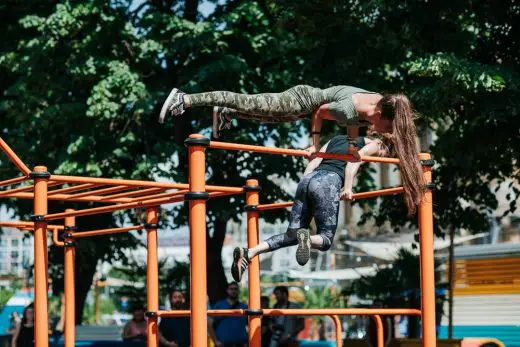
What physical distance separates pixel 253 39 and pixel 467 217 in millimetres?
4679

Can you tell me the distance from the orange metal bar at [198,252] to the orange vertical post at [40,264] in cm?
222

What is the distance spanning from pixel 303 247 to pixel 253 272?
155 centimetres

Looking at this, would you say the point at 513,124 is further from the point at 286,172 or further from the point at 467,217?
the point at 286,172

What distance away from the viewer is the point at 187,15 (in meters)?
18.9

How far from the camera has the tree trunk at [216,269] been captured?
19.4 metres

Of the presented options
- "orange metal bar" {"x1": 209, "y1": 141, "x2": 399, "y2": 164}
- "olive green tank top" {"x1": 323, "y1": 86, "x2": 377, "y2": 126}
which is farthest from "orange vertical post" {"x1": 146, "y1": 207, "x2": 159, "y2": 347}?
"olive green tank top" {"x1": 323, "y1": 86, "x2": 377, "y2": 126}

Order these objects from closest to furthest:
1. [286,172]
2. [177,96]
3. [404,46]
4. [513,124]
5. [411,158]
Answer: [177,96] < [411,158] < [513,124] < [404,46] < [286,172]

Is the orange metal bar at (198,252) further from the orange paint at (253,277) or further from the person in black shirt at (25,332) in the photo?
the person in black shirt at (25,332)

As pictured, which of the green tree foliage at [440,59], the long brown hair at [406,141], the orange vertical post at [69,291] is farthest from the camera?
the green tree foliage at [440,59]

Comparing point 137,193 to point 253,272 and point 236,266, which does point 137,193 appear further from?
point 236,266

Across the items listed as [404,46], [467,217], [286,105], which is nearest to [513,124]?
[404,46]

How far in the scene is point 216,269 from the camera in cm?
1947

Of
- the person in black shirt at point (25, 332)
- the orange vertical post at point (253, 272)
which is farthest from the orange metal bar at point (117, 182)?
the person in black shirt at point (25, 332)

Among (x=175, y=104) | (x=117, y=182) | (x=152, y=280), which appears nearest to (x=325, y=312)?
(x=175, y=104)
